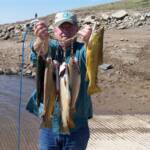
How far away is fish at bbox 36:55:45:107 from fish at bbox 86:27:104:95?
387 millimetres

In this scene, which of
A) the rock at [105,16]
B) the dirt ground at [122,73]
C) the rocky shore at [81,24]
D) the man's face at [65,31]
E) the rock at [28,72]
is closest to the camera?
the man's face at [65,31]

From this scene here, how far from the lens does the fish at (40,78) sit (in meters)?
4.41

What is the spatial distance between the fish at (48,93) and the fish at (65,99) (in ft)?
0.26

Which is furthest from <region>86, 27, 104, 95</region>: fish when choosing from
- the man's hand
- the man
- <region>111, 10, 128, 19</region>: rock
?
<region>111, 10, 128, 19</region>: rock

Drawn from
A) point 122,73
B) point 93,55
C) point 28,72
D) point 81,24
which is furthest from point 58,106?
point 81,24

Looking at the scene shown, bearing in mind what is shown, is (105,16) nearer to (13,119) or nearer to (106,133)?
(13,119)

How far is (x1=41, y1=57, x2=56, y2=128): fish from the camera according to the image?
4410 mm

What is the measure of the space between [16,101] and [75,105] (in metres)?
8.21

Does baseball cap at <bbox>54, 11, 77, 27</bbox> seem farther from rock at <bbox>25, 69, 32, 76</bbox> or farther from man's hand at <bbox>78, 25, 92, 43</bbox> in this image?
rock at <bbox>25, 69, 32, 76</bbox>

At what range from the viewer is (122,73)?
1587 centimetres

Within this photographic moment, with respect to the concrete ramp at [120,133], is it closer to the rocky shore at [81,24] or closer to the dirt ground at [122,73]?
the dirt ground at [122,73]

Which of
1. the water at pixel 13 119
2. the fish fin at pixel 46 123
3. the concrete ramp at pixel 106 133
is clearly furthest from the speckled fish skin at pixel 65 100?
the water at pixel 13 119

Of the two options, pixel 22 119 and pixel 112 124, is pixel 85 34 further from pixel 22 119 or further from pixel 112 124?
pixel 22 119

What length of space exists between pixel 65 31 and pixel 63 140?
0.96 meters
